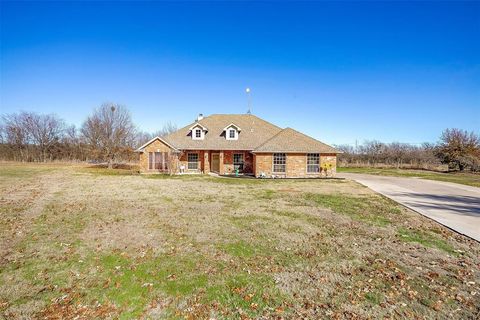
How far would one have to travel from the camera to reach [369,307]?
12.9ft

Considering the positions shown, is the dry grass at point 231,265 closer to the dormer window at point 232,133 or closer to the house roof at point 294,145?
the house roof at point 294,145

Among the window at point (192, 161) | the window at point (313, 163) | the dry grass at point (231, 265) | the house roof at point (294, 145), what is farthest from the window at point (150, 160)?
the window at point (313, 163)

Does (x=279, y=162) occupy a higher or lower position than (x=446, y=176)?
higher

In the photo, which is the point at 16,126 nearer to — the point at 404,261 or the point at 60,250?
Answer: the point at 60,250

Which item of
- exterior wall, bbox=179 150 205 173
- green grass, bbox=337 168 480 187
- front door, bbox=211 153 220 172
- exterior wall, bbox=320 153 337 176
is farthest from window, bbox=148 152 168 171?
green grass, bbox=337 168 480 187

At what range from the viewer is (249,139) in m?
26.8

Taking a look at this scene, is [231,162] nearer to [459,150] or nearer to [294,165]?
[294,165]

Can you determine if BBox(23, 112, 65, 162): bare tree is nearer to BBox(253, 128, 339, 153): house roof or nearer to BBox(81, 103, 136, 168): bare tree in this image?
BBox(81, 103, 136, 168): bare tree

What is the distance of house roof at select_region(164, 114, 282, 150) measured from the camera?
25.7m

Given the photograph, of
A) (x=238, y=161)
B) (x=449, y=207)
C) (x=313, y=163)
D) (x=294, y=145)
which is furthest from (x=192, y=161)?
(x=449, y=207)

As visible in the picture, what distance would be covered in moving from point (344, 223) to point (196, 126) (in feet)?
68.3

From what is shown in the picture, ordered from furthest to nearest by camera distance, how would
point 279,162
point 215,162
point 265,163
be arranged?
point 215,162 → point 279,162 → point 265,163

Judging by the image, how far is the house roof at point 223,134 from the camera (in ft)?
84.2

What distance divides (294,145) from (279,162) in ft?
7.36
